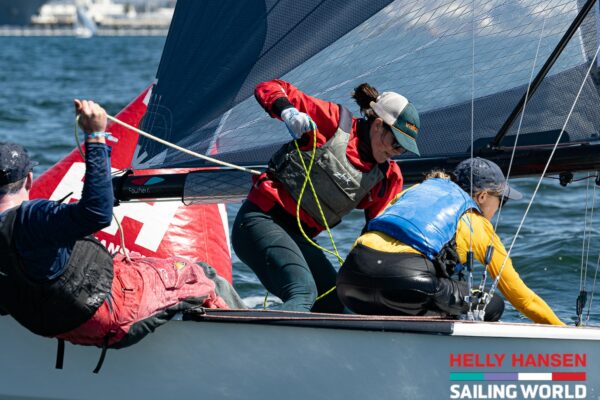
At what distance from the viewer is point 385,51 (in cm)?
396

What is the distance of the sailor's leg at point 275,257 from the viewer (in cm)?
330

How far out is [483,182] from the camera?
3234 millimetres

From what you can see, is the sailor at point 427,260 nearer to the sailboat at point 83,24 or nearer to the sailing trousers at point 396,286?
the sailing trousers at point 396,286

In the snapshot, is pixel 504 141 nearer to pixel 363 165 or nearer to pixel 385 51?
pixel 385 51

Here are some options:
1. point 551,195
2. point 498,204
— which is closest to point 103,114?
point 498,204

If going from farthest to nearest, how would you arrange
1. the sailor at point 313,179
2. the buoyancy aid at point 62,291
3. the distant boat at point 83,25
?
the distant boat at point 83,25
the sailor at point 313,179
the buoyancy aid at point 62,291

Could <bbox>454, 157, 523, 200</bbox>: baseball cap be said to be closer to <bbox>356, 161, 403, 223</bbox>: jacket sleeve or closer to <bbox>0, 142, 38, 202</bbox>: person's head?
<bbox>356, 161, 403, 223</bbox>: jacket sleeve

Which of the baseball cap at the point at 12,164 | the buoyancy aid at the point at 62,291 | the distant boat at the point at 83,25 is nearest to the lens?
the baseball cap at the point at 12,164

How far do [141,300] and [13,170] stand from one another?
50 centimetres

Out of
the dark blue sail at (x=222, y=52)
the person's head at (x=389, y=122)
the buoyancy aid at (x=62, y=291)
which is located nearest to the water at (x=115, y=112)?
the dark blue sail at (x=222, y=52)

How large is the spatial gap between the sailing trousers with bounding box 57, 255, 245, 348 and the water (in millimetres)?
1523

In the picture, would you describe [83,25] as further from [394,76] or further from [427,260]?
[427,260]

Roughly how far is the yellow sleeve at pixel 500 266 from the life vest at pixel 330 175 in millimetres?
400

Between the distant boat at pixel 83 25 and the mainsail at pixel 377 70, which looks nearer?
the mainsail at pixel 377 70
